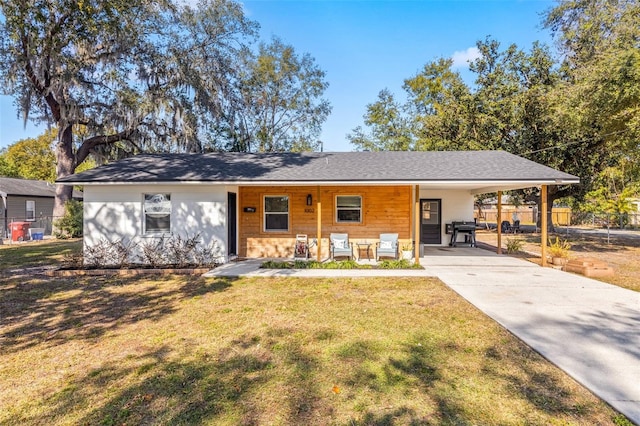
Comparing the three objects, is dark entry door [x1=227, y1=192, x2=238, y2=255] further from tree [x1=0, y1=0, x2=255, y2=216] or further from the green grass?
tree [x1=0, y1=0, x2=255, y2=216]

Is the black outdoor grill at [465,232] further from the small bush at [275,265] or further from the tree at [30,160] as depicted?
the tree at [30,160]

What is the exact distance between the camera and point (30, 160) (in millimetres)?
38156

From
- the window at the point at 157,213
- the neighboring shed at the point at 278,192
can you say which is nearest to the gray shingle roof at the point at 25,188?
the neighboring shed at the point at 278,192

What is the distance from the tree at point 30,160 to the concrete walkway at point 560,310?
41852mm

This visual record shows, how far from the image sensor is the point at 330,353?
3.82 m

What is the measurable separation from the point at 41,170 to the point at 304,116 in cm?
3378

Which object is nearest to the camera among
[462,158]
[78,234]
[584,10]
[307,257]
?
[307,257]

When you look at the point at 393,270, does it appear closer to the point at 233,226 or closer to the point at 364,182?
the point at 364,182

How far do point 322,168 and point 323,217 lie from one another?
5.30 feet

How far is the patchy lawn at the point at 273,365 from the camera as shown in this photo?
2736mm

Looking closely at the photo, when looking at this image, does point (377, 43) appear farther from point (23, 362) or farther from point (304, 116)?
point (23, 362)

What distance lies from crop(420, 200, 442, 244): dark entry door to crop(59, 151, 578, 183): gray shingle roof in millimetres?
2353

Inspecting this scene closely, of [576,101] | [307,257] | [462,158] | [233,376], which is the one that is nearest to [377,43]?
[462,158]

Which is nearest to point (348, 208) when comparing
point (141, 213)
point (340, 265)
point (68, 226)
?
point (340, 265)
